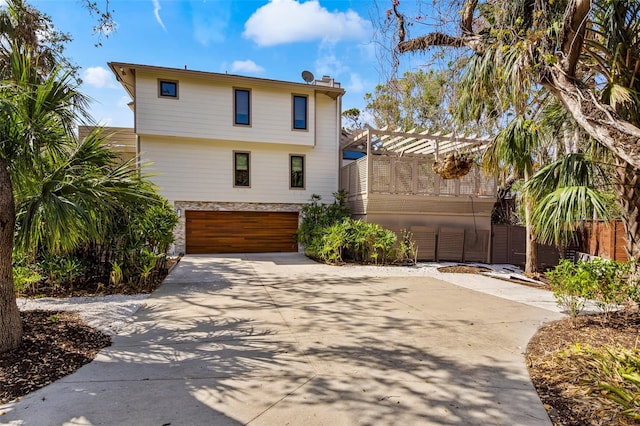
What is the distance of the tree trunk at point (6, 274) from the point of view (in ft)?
11.4

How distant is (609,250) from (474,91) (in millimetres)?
9407

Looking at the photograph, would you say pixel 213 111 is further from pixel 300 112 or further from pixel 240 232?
pixel 240 232

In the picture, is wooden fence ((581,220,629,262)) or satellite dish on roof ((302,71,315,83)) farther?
satellite dish on roof ((302,71,315,83))

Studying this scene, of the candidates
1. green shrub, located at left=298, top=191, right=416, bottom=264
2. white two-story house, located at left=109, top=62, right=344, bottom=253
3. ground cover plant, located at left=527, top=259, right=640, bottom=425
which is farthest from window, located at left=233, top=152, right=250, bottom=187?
Result: ground cover plant, located at left=527, top=259, right=640, bottom=425

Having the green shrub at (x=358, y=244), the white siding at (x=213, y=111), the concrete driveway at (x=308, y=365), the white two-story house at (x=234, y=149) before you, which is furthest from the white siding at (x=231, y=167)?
the concrete driveway at (x=308, y=365)

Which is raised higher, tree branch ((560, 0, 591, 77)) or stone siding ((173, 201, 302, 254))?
tree branch ((560, 0, 591, 77))

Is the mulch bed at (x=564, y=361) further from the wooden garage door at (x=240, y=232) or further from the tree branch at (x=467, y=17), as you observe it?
the wooden garage door at (x=240, y=232)

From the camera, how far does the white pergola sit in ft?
38.6

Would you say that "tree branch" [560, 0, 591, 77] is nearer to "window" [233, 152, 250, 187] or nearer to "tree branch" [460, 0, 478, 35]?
"tree branch" [460, 0, 478, 35]

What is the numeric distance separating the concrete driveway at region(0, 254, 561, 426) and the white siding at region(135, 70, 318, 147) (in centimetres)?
834

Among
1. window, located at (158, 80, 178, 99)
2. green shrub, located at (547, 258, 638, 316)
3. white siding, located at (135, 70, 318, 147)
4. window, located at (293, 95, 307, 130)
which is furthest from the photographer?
window, located at (293, 95, 307, 130)

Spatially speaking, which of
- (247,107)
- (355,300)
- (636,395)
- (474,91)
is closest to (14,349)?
(355,300)

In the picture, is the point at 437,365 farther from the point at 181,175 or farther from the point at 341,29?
the point at 181,175

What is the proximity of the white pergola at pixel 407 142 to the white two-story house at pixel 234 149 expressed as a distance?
6.23 feet
